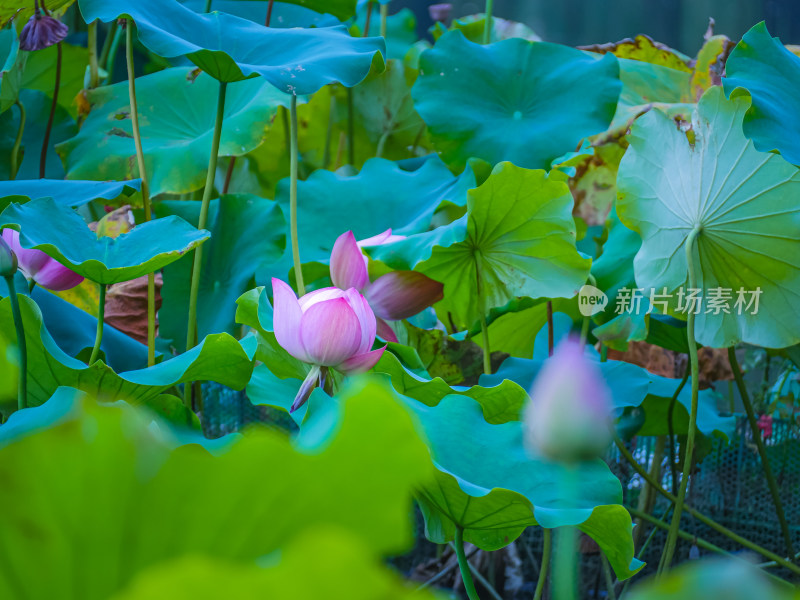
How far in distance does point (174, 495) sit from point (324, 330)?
1.23 feet

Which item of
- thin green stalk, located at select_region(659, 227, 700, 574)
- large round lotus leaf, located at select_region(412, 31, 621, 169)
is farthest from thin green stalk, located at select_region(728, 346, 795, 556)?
large round lotus leaf, located at select_region(412, 31, 621, 169)

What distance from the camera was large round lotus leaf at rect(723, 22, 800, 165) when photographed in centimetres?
63

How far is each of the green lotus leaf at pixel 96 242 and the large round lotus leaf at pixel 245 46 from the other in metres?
0.14

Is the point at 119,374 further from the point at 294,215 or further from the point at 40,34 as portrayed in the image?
the point at 40,34

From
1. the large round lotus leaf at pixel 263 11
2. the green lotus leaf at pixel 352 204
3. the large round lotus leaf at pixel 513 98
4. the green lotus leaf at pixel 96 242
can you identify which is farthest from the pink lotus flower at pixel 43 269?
the large round lotus leaf at pixel 263 11

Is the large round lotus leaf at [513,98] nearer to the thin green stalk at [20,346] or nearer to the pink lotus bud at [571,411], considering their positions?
the thin green stalk at [20,346]

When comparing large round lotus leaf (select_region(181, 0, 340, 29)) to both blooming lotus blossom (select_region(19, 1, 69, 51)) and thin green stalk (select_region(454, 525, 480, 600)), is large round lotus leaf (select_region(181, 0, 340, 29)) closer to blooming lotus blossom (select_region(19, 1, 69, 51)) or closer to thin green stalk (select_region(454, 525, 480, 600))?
blooming lotus blossom (select_region(19, 1, 69, 51))

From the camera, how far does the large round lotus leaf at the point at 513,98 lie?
928 mm

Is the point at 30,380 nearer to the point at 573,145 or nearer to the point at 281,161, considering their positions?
the point at 573,145

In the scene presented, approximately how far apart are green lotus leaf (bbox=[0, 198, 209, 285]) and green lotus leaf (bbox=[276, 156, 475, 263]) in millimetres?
284

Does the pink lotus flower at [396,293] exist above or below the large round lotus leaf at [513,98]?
below

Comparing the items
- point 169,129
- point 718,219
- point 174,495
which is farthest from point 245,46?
point 174,495

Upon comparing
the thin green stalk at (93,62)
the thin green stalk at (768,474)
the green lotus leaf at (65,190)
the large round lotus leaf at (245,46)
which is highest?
the large round lotus leaf at (245,46)

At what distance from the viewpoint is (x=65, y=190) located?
69 cm
